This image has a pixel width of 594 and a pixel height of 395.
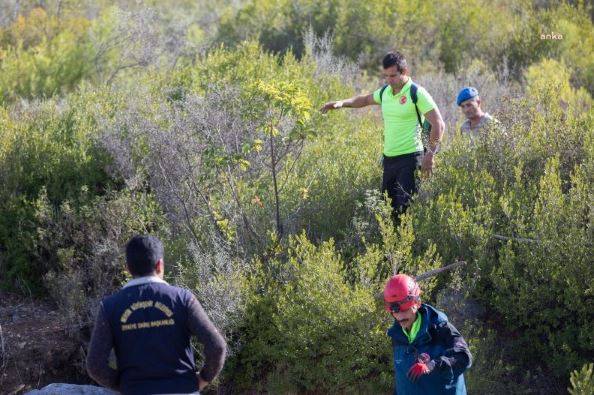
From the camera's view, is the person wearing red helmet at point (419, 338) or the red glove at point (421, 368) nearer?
the red glove at point (421, 368)

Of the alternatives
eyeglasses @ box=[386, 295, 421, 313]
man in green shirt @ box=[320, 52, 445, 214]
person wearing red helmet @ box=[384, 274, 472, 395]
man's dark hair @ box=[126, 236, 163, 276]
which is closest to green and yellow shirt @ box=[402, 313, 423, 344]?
person wearing red helmet @ box=[384, 274, 472, 395]

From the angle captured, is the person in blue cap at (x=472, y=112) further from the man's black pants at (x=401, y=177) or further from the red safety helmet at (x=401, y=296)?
the red safety helmet at (x=401, y=296)

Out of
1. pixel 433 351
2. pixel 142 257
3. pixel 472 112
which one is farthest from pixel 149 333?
pixel 472 112

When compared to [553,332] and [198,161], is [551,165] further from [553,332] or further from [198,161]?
[198,161]

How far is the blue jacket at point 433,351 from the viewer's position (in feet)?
15.2

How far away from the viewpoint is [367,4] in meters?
16.7

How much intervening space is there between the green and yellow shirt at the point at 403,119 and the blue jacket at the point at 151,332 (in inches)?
154

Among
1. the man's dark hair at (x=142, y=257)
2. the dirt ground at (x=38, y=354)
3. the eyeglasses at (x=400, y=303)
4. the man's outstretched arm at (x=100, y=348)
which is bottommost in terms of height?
the dirt ground at (x=38, y=354)

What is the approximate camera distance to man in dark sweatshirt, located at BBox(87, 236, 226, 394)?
4102 millimetres

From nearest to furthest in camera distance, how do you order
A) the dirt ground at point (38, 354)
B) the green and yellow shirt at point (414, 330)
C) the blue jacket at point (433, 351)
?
the blue jacket at point (433, 351) → the green and yellow shirt at point (414, 330) → the dirt ground at point (38, 354)

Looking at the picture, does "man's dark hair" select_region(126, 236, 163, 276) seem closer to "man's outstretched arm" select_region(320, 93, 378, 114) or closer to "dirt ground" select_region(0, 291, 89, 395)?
"man's outstretched arm" select_region(320, 93, 378, 114)

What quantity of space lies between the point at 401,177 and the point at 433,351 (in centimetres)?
337

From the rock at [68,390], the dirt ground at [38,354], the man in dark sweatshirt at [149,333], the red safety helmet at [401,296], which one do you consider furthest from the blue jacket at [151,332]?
the dirt ground at [38,354]

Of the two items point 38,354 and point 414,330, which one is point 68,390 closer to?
point 38,354
